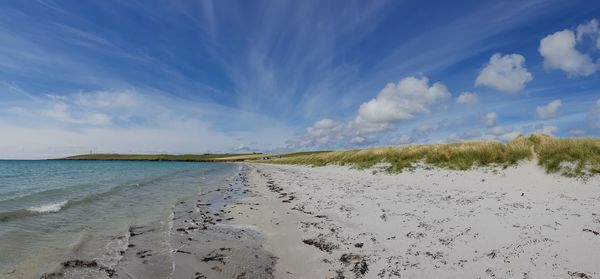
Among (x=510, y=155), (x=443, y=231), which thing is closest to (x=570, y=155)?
(x=510, y=155)

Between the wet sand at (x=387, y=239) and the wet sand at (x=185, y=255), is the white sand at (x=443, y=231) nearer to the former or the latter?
the wet sand at (x=387, y=239)

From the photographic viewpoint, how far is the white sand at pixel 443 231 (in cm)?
702

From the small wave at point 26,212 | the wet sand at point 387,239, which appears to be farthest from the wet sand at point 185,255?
the small wave at point 26,212

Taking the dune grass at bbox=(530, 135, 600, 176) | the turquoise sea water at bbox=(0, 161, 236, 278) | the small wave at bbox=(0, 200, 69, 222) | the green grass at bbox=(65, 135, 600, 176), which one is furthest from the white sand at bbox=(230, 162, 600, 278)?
the small wave at bbox=(0, 200, 69, 222)

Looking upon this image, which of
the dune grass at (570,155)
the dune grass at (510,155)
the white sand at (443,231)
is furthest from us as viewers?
the dune grass at (510,155)

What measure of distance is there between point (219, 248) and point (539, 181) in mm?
17017

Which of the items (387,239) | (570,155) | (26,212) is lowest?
(387,239)

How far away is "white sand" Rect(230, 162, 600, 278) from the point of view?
702 centimetres

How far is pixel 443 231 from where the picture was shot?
9.68m

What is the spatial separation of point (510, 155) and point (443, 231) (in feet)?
51.7

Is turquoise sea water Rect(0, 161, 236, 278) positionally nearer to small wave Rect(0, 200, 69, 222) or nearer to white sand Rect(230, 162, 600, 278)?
small wave Rect(0, 200, 69, 222)

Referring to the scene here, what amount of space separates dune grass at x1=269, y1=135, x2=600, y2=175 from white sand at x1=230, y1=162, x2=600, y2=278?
1.49 metres

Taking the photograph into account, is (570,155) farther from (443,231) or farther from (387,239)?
(387,239)

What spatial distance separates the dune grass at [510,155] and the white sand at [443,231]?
1.49 m
